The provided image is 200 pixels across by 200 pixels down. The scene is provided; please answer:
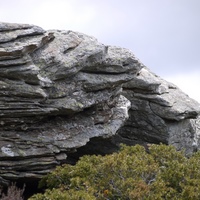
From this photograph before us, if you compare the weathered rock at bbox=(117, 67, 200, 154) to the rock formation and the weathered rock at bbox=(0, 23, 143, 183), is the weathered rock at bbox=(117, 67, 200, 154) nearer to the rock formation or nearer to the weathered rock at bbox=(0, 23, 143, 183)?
the rock formation

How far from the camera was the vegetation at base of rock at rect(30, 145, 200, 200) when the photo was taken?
15.5 meters

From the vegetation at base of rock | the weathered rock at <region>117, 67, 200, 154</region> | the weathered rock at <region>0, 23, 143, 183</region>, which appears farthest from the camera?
the weathered rock at <region>117, 67, 200, 154</region>

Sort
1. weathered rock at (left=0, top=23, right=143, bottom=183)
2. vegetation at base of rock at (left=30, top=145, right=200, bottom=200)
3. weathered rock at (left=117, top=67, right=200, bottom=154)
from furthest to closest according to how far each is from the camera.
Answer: weathered rock at (left=117, top=67, right=200, bottom=154), weathered rock at (left=0, top=23, right=143, bottom=183), vegetation at base of rock at (left=30, top=145, right=200, bottom=200)

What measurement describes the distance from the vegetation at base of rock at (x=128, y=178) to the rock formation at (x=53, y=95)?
1.33m

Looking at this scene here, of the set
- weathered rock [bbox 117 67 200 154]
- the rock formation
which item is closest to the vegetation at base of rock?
the rock formation

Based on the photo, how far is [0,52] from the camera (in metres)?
17.0

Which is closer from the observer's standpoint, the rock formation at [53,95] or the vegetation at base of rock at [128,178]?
the vegetation at base of rock at [128,178]

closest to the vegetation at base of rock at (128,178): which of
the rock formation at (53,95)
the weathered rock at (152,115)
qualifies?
the rock formation at (53,95)

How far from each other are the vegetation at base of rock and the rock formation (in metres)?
1.33

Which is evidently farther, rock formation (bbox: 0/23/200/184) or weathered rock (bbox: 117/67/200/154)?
weathered rock (bbox: 117/67/200/154)

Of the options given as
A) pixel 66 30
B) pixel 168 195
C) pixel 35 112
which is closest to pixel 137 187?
pixel 168 195

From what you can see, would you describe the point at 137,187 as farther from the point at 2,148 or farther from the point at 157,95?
the point at 157,95

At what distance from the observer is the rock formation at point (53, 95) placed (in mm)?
17688

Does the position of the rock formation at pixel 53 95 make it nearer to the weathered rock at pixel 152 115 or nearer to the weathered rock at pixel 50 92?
the weathered rock at pixel 50 92
